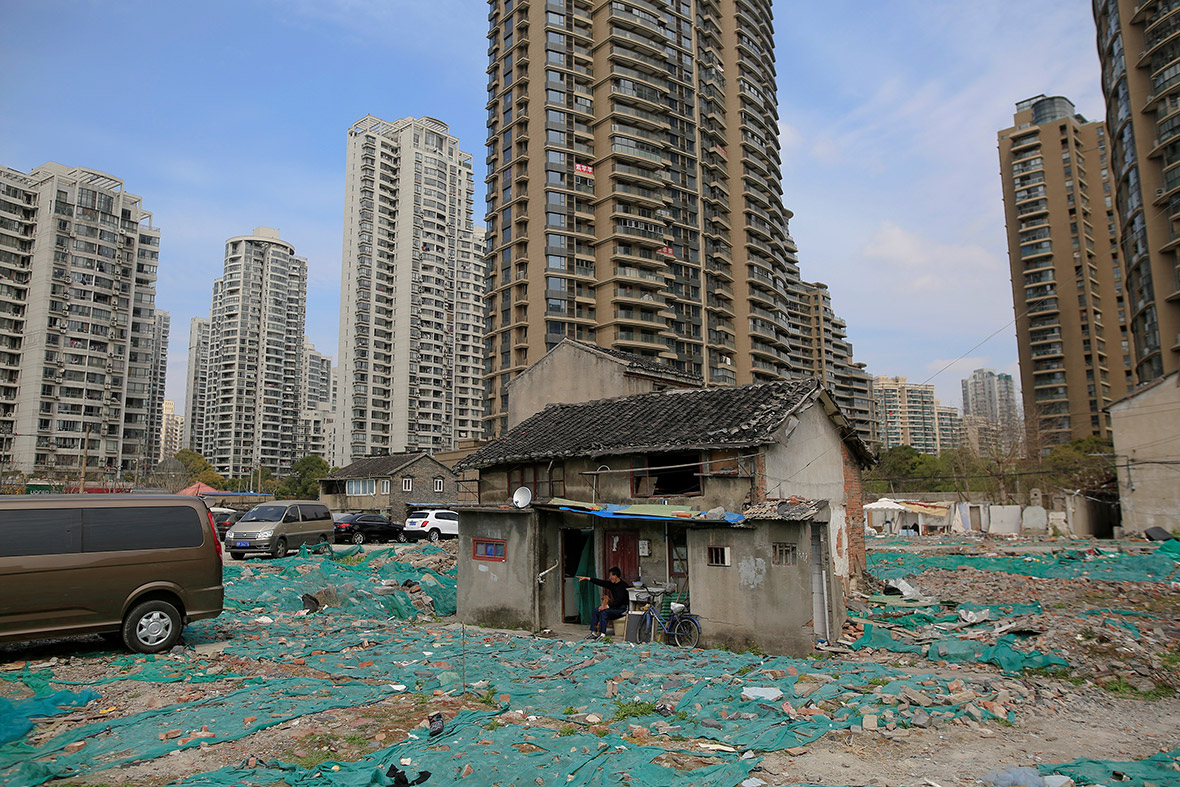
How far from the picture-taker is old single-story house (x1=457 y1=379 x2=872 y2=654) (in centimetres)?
1334

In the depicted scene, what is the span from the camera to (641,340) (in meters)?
67.6

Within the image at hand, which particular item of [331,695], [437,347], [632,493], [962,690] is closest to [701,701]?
[962,690]

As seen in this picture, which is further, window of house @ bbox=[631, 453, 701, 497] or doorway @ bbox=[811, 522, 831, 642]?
window of house @ bbox=[631, 453, 701, 497]

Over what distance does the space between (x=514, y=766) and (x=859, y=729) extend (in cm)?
410

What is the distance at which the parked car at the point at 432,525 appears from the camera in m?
33.4

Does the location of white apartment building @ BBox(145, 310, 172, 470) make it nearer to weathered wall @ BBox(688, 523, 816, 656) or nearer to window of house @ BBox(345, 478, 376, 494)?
window of house @ BBox(345, 478, 376, 494)

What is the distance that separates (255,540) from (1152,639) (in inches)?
980

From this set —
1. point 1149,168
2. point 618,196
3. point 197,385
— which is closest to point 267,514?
point 618,196

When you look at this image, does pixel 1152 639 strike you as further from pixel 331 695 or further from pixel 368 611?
pixel 368 611

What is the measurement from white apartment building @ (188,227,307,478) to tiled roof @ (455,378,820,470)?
4131 inches

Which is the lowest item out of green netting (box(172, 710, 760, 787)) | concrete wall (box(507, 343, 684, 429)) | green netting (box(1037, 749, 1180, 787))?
green netting (box(1037, 749, 1180, 787))

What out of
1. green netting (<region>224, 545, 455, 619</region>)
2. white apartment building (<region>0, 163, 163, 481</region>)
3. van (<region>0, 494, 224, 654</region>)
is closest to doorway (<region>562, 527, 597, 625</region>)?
green netting (<region>224, 545, 455, 619</region>)

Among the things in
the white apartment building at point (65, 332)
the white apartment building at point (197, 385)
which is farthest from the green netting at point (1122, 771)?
the white apartment building at point (197, 385)

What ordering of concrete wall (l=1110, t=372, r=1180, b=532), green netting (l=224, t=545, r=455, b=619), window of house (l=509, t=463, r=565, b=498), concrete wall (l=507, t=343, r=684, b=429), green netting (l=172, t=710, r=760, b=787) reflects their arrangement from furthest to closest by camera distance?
concrete wall (l=1110, t=372, r=1180, b=532) → concrete wall (l=507, t=343, r=684, b=429) → window of house (l=509, t=463, r=565, b=498) → green netting (l=224, t=545, r=455, b=619) → green netting (l=172, t=710, r=760, b=787)
